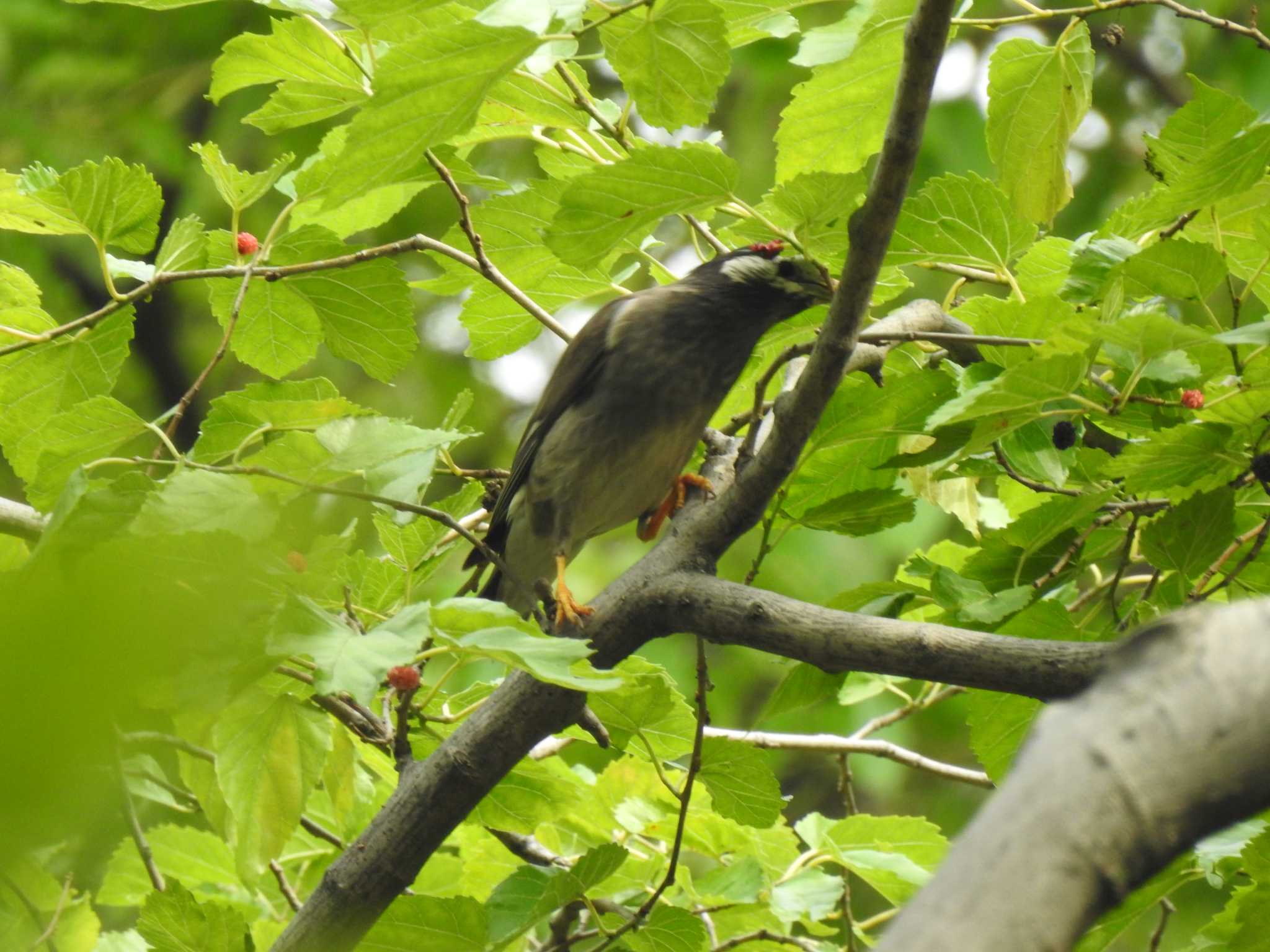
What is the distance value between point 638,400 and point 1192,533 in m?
2.33

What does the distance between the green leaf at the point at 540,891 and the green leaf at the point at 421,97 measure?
1.42 metres

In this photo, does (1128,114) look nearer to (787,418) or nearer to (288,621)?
(787,418)

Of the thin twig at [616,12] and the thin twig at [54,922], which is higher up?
the thin twig at [616,12]

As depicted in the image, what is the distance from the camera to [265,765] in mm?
2461

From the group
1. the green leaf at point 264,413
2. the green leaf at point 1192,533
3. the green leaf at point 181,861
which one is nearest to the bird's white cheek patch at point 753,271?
the green leaf at point 264,413

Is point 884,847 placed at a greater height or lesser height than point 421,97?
lesser

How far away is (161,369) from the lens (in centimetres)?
1090

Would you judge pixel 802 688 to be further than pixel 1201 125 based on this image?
Yes

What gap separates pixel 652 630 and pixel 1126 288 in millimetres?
1161

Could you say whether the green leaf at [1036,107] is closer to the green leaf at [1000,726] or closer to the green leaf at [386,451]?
the green leaf at [1000,726]

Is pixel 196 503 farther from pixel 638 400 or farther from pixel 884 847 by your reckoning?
pixel 638 400

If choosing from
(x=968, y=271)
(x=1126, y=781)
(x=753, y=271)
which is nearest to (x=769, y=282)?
(x=753, y=271)

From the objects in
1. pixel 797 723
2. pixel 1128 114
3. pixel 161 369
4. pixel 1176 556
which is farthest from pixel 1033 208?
pixel 161 369

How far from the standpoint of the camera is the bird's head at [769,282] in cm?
457
